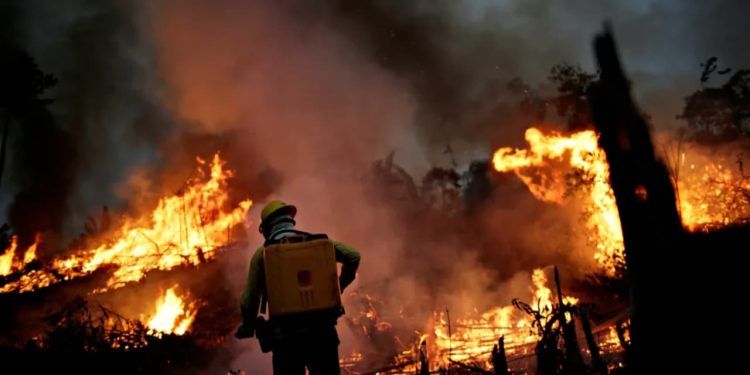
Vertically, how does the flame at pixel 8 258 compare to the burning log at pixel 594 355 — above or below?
above

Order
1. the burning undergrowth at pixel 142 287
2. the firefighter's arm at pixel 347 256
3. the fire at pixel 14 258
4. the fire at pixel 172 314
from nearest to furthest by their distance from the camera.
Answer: the firefighter's arm at pixel 347 256
the burning undergrowth at pixel 142 287
the fire at pixel 172 314
the fire at pixel 14 258

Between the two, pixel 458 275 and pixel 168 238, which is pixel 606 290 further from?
pixel 168 238

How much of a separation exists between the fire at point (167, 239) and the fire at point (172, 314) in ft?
4.67

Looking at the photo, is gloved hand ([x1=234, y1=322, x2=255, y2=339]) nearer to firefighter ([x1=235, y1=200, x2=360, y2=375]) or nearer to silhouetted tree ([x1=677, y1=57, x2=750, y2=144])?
firefighter ([x1=235, y1=200, x2=360, y2=375])

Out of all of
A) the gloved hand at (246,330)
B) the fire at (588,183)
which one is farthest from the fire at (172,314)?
the fire at (588,183)

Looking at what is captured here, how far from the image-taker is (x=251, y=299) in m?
3.45

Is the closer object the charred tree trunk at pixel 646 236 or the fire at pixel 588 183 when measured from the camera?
the charred tree trunk at pixel 646 236

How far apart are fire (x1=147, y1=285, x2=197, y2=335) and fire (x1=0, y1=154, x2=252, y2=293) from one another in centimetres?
142

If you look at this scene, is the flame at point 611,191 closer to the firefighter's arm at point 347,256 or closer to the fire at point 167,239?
the firefighter's arm at point 347,256

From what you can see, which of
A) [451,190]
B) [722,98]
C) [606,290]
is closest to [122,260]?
[606,290]

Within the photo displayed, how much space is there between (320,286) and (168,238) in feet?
72.0

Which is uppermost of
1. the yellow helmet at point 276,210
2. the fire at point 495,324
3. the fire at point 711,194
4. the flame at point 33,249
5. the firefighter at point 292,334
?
the flame at point 33,249

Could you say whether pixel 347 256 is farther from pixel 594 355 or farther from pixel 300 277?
pixel 594 355

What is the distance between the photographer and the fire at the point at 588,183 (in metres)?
22.5
